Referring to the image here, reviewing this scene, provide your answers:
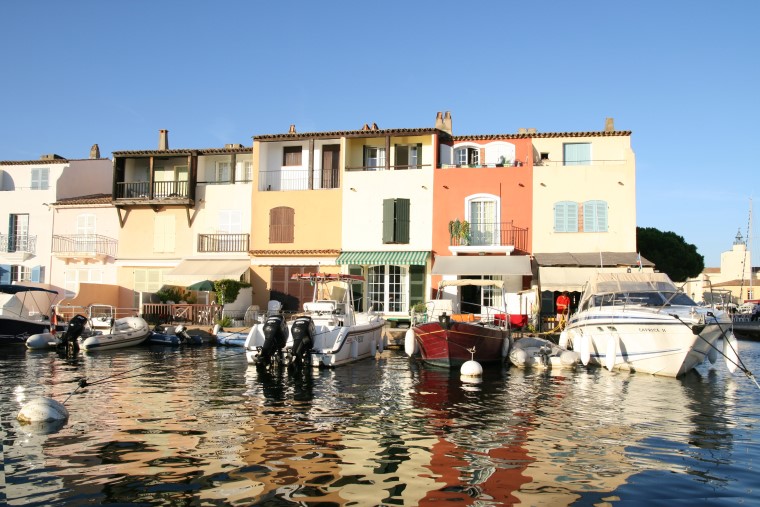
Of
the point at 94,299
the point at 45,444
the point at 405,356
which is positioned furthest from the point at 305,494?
the point at 94,299

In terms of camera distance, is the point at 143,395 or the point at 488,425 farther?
the point at 143,395

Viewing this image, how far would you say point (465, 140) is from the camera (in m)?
30.7

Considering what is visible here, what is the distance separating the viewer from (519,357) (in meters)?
19.9

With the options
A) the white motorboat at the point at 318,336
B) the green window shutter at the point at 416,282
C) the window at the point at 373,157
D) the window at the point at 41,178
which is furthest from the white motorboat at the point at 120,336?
the window at the point at 41,178

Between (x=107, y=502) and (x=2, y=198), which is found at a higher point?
(x=2, y=198)

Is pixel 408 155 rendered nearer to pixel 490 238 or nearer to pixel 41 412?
pixel 490 238

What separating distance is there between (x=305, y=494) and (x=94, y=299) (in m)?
27.9

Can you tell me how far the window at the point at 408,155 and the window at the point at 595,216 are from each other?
316 inches

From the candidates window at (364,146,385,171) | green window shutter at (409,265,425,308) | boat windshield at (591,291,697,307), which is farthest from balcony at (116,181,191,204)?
boat windshield at (591,291,697,307)

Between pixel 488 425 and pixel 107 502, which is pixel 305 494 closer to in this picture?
pixel 107 502

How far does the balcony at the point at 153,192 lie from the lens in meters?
32.8

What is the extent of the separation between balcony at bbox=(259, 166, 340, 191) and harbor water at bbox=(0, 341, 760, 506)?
16333 millimetres

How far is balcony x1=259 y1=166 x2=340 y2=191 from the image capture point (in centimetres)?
3192

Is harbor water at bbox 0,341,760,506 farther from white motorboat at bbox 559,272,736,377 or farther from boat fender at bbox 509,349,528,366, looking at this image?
boat fender at bbox 509,349,528,366
